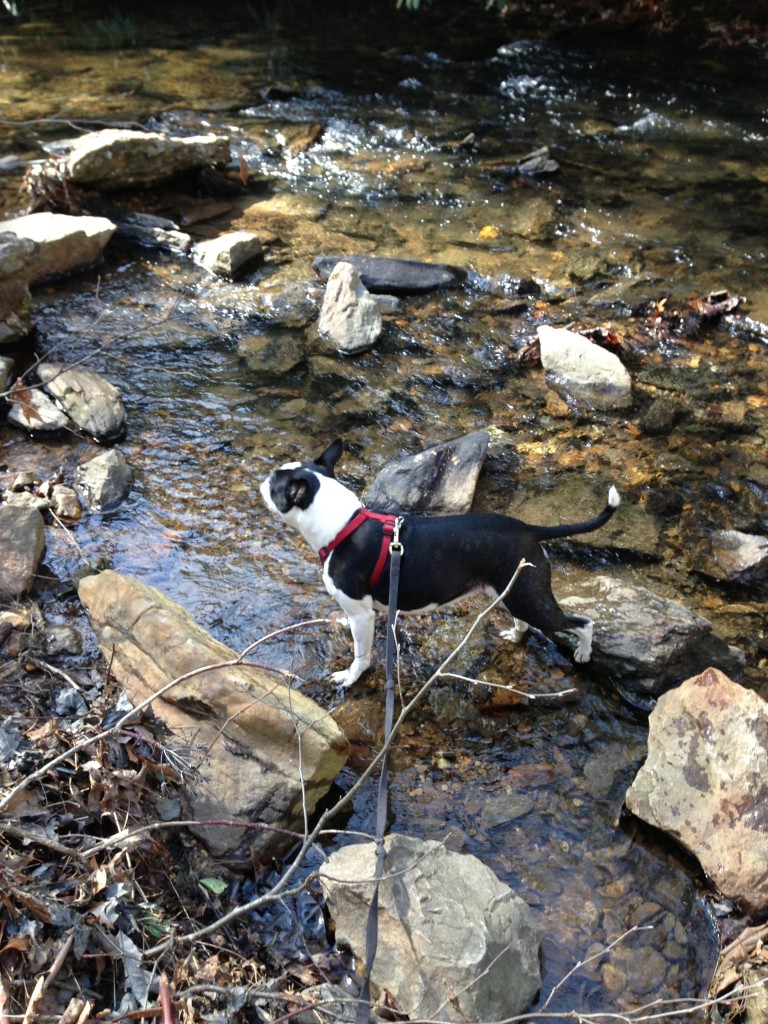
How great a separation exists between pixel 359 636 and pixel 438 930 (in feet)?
5.64

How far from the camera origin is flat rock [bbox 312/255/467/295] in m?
8.14

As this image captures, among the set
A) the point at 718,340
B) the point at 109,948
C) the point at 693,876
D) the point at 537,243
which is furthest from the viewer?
the point at 537,243

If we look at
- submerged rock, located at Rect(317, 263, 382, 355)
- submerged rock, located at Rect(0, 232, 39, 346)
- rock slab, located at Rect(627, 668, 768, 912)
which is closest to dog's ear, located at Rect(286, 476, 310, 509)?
rock slab, located at Rect(627, 668, 768, 912)

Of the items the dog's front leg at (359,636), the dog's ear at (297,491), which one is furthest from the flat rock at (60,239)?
the dog's front leg at (359,636)

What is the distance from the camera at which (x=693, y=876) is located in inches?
155

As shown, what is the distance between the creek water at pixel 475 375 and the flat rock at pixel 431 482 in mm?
225

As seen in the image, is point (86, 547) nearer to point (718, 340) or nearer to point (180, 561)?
point (180, 561)

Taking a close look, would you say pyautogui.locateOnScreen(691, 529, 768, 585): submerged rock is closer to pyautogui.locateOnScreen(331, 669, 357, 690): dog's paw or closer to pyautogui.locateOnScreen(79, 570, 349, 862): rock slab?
pyautogui.locateOnScreen(331, 669, 357, 690): dog's paw

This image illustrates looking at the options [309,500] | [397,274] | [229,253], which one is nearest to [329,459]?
[309,500]

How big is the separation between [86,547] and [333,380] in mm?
2510

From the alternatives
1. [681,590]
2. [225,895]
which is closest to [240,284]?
[681,590]

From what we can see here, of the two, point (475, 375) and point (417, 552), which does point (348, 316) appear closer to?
point (475, 375)

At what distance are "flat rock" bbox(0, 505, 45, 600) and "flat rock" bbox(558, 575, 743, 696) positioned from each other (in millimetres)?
3064

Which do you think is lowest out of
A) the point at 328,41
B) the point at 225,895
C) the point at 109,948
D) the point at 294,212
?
the point at 225,895
